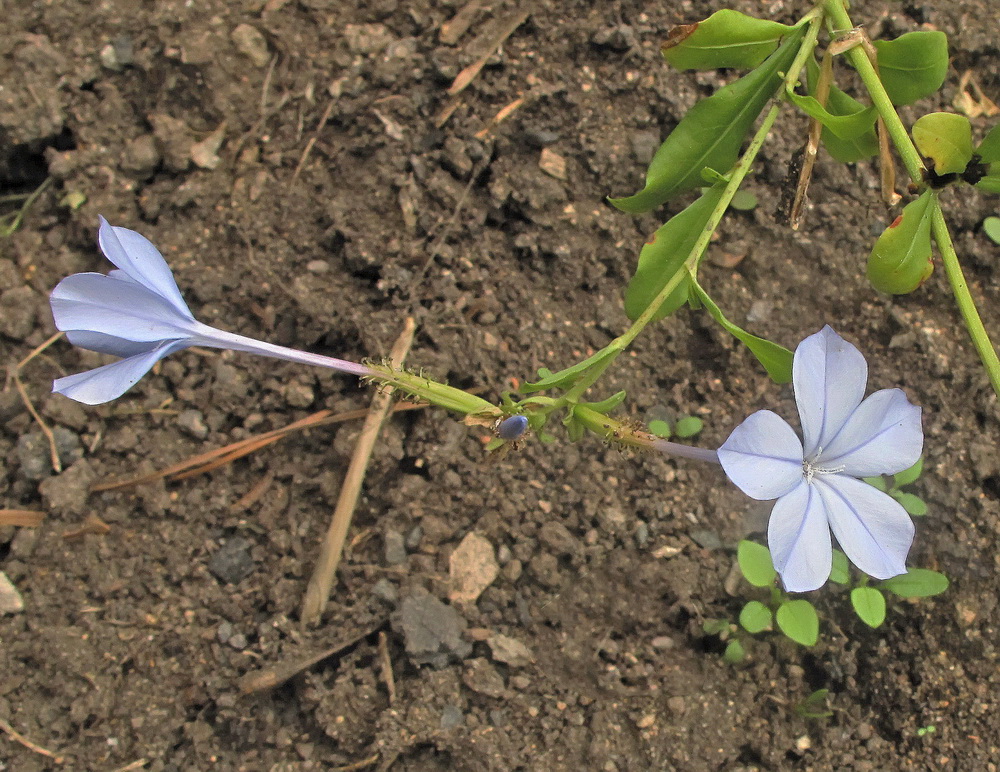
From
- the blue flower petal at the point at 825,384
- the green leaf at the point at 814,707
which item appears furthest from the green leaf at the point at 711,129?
the green leaf at the point at 814,707

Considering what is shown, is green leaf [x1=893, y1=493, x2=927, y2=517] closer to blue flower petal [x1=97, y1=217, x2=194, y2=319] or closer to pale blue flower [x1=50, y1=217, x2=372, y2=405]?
pale blue flower [x1=50, y1=217, x2=372, y2=405]

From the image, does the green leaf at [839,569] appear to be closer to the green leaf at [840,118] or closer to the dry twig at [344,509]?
the green leaf at [840,118]

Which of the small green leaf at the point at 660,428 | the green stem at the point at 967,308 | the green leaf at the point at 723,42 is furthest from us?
the small green leaf at the point at 660,428

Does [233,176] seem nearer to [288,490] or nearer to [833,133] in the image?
[288,490]

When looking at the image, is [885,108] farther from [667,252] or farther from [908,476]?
[908,476]

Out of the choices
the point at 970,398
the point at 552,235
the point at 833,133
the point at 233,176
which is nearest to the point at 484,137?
the point at 552,235
